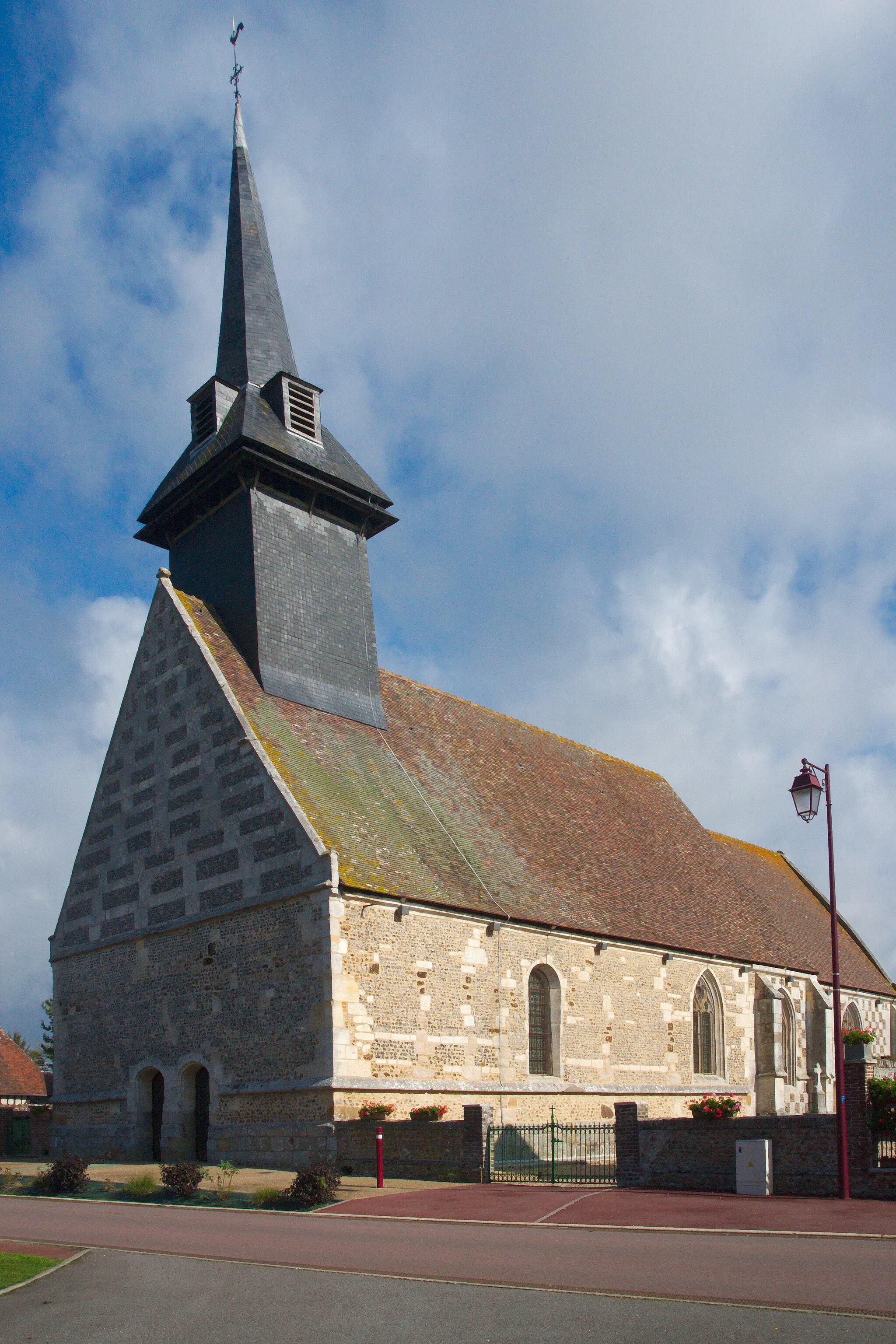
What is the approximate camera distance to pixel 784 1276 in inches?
332

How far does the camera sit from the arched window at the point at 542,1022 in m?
22.1

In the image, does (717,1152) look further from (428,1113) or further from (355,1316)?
(355,1316)

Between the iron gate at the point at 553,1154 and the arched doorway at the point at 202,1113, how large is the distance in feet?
17.9

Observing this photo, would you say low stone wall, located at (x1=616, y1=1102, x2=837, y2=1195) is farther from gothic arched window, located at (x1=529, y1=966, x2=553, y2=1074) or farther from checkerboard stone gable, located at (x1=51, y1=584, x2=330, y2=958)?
checkerboard stone gable, located at (x1=51, y1=584, x2=330, y2=958)

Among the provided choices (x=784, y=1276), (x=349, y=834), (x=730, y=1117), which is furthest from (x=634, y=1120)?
(x=784, y=1276)

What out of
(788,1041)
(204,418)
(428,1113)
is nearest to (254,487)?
(204,418)

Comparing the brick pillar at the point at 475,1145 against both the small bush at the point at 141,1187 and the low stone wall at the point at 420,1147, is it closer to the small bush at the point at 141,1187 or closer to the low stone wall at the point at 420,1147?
the low stone wall at the point at 420,1147

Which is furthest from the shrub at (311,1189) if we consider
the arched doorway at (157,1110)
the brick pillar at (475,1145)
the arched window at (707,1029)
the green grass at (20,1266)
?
the arched window at (707,1029)

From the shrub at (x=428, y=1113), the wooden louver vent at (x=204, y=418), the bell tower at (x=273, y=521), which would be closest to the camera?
the shrub at (x=428, y=1113)

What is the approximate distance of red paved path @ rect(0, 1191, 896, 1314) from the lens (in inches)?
319

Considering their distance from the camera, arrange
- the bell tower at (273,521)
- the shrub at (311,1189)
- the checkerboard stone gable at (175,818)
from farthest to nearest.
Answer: the bell tower at (273,521) < the checkerboard stone gable at (175,818) < the shrub at (311,1189)

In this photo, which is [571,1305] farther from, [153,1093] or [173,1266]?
[153,1093]

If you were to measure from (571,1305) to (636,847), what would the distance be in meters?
22.1

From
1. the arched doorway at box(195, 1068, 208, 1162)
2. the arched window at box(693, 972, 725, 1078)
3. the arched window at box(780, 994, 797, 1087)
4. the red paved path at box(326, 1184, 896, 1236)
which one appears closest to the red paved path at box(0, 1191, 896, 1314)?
the red paved path at box(326, 1184, 896, 1236)
